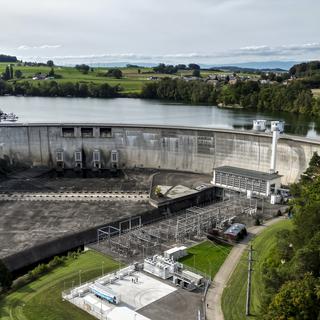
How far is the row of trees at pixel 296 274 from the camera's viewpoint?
13219 mm

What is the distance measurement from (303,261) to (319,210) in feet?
13.1

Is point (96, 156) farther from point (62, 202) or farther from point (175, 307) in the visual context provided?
point (175, 307)

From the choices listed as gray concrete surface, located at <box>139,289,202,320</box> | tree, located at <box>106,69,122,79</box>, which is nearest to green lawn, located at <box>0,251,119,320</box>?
gray concrete surface, located at <box>139,289,202,320</box>

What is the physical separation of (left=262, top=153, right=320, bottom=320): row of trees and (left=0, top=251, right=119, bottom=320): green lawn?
300 inches

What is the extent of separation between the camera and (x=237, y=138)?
130 feet

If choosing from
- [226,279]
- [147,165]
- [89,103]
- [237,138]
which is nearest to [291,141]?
[237,138]

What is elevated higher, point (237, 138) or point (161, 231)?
point (237, 138)

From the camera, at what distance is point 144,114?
69.2 metres

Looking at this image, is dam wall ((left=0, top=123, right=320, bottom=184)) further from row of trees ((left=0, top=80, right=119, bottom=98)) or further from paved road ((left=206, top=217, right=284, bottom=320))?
row of trees ((left=0, top=80, right=119, bottom=98))

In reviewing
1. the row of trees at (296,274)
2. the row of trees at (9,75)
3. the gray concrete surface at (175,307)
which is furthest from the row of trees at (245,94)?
the gray concrete surface at (175,307)

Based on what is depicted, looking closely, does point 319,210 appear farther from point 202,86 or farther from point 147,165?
point 202,86

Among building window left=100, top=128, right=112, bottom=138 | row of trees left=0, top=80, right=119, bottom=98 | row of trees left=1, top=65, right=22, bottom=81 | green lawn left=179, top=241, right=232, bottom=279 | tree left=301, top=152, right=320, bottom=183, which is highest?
row of trees left=1, top=65, right=22, bottom=81

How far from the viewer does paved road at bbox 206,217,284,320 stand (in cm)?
1827

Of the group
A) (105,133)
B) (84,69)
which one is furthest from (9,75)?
(105,133)
